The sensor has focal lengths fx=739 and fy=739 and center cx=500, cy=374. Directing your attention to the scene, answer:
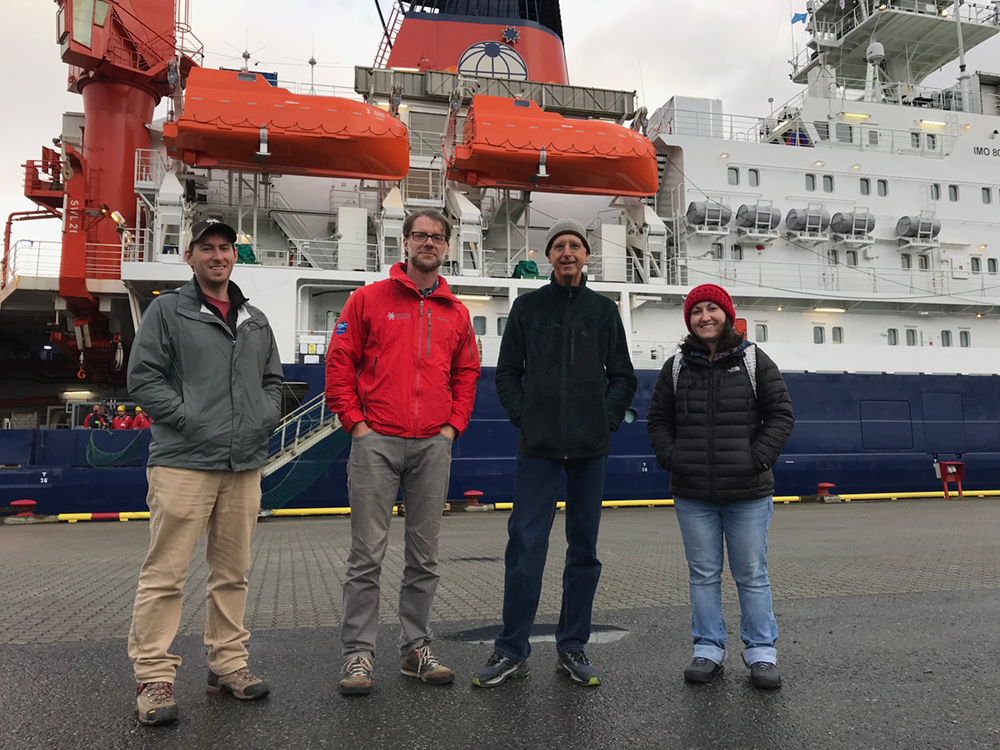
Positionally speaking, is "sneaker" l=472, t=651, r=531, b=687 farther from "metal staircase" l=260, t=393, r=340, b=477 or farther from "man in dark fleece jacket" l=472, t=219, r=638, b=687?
"metal staircase" l=260, t=393, r=340, b=477

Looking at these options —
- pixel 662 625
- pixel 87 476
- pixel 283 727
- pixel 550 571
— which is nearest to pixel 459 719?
pixel 283 727

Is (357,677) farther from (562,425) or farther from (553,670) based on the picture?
(562,425)

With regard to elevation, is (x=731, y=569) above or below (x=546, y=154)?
below

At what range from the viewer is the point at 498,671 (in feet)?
9.10

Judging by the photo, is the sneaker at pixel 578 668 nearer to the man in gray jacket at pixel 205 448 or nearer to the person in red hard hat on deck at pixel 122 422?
the man in gray jacket at pixel 205 448

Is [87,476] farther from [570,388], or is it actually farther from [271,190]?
[570,388]

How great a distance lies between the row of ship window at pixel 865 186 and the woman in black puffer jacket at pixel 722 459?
14.4 metres

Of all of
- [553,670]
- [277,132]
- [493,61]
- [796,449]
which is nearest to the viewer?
[553,670]

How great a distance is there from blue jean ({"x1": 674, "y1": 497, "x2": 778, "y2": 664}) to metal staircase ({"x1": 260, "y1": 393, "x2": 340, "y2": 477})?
818 cm

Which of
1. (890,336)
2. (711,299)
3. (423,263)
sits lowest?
(711,299)

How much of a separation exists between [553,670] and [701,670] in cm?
58

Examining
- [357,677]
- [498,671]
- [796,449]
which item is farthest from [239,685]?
[796,449]

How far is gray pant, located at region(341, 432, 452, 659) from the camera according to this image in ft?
9.43

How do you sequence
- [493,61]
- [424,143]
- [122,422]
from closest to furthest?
[122,422], [424,143], [493,61]
